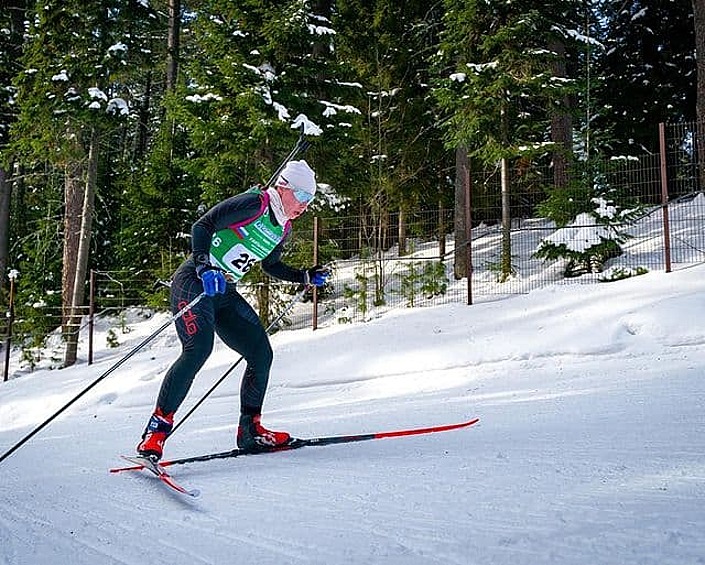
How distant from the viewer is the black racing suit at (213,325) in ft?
10.2

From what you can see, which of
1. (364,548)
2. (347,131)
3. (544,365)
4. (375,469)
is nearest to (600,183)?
(347,131)

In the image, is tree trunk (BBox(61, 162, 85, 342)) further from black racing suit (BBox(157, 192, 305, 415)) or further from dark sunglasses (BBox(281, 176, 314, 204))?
dark sunglasses (BBox(281, 176, 314, 204))

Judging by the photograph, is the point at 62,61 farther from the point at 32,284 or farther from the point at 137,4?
the point at 32,284

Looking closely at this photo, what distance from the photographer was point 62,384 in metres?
9.73

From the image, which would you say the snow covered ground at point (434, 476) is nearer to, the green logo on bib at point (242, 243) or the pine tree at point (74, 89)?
the green logo on bib at point (242, 243)

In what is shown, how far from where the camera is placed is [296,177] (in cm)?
337

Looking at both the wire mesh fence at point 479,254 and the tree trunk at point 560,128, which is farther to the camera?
the tree trunk at point 560,128

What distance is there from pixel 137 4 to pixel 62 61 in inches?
79.0

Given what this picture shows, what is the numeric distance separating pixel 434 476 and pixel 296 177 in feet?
5.72

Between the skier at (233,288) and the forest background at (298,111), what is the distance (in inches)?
278

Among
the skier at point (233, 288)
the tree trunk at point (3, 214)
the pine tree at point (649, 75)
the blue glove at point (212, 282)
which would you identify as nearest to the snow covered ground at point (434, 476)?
the skier at point (233, 288)

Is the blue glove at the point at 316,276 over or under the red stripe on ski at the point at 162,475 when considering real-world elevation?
over

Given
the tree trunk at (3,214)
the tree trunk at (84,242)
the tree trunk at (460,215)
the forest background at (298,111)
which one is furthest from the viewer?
→ the tree trunk at (3,214)

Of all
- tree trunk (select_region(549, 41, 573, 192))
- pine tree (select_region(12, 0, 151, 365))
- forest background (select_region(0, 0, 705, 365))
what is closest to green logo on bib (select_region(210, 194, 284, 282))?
forest background (select_region(0, 0, 705, 365))
